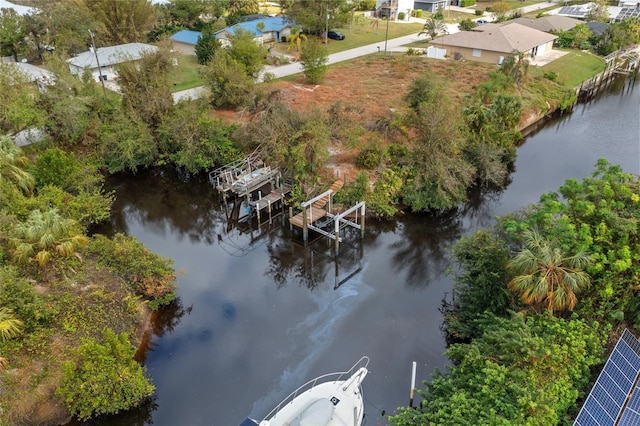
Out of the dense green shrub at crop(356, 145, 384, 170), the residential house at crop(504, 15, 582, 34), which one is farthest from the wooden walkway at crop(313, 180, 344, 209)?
the residential house at crop(504, 15, 582, 34)

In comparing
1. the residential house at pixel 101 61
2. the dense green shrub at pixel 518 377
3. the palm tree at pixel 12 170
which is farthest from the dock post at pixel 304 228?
the residential house at pixel 101 61

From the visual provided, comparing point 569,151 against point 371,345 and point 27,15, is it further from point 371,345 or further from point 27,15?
point 27,15

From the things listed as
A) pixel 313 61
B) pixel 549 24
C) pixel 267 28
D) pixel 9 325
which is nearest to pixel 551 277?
pixel 9 325

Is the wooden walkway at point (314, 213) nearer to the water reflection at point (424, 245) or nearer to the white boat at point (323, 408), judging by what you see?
the water reflection at point (424, 245)

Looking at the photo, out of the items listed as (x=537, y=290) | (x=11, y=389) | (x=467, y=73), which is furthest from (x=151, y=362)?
(x=467, y=73)

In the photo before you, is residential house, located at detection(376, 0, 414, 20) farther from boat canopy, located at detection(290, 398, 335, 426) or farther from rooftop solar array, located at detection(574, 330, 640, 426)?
boat canopy, located at detection(290, 398, 335, 426)

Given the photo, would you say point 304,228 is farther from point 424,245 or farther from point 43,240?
point 43,240
